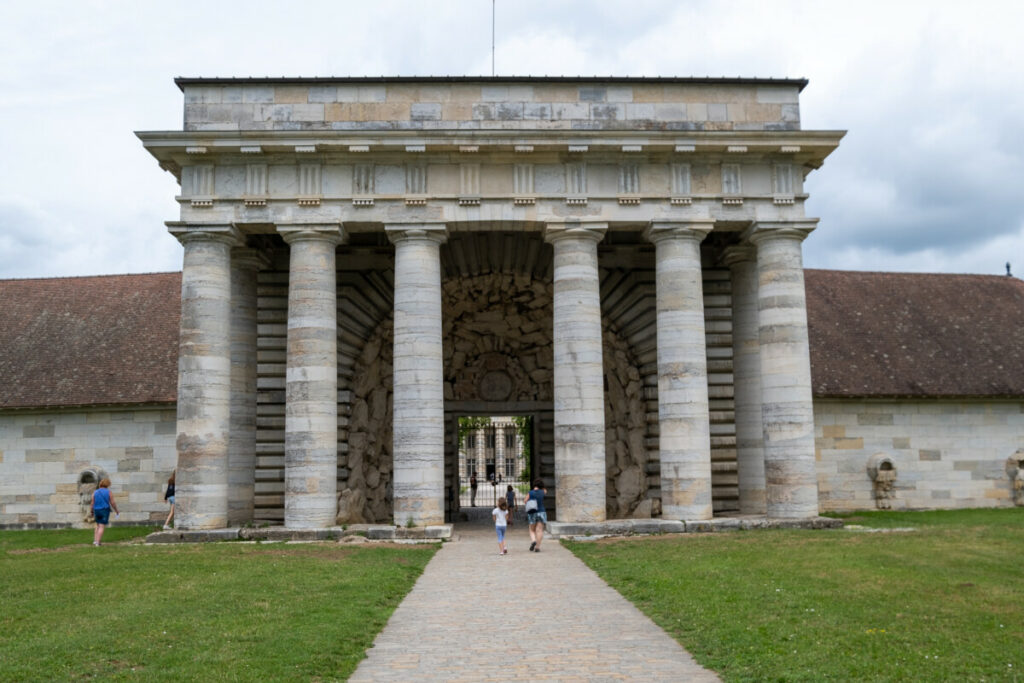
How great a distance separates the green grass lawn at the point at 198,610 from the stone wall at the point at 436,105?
34.1 feet

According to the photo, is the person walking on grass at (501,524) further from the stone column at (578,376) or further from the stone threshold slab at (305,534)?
the stone column at (578,376)

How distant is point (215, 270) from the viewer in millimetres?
20953

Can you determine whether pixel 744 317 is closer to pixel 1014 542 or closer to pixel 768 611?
pixel 1014 542

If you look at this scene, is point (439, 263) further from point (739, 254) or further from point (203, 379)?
point (739, 254)

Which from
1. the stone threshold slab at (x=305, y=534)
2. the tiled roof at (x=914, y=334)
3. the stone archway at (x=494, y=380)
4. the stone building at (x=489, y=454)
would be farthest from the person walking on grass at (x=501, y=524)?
the stone building at (x=489, y=454)

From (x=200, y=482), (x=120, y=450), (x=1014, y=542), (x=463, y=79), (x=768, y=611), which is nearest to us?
(x=768, y=611)

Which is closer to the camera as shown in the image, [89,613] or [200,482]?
[89,613]

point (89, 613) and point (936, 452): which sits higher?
point (936, 452)

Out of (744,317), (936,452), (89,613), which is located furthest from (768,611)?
(936,452)

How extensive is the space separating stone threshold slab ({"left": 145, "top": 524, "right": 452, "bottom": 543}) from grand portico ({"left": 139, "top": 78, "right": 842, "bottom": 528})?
1.09 feet

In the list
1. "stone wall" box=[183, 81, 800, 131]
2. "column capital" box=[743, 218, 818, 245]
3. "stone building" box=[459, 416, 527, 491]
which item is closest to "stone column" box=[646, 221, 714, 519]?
"column capital" box=[743, 218, 818, 245]

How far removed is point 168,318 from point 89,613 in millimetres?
20433

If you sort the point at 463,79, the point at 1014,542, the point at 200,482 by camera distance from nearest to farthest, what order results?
1. the point at 1014,542
2. the point at 200,482
3. the point at 463,79

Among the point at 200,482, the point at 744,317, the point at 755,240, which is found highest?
the point at 755,240
